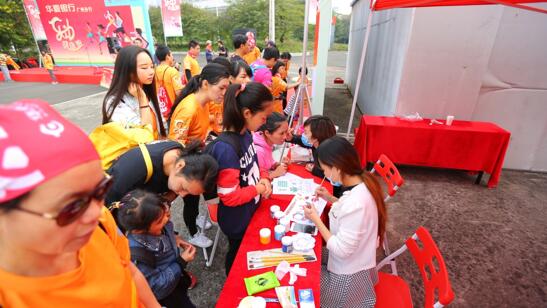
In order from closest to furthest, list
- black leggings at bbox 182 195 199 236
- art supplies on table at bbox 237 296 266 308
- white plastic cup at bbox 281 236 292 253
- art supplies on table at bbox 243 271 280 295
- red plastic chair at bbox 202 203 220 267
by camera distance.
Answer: art supplies on table at bbox 237 296 266 308 → art supplies on table at bbox 243 271 280 295 → white plastic cup at bbox 281 236 292 253 → red plastic chair at bbox 202 203 220 267 → black leggings at bbox 182 195 199 236

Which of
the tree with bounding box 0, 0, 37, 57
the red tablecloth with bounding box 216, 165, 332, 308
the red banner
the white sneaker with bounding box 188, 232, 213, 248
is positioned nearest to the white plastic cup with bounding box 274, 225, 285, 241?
the red tablecloth with bounding box 216, 165, 332, 308

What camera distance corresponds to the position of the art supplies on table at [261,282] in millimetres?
1280

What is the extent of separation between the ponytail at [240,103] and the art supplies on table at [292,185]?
740mm

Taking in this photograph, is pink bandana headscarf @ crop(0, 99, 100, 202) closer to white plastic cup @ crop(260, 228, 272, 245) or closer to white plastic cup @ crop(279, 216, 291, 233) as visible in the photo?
white plastic cup @ crop(260, 228, 272, 245)

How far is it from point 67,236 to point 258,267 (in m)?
1.00

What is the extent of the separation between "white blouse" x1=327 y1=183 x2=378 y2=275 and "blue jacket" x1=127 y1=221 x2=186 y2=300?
90cm

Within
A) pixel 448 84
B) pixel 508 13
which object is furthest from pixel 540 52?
pixel 448 84

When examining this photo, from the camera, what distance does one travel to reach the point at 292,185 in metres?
2.29

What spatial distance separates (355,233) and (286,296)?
0.48m

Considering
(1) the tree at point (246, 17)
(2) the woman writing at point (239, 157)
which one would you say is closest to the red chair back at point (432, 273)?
(2) the woman writing at point (239, 157)

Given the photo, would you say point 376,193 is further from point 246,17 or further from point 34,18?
point 246,17

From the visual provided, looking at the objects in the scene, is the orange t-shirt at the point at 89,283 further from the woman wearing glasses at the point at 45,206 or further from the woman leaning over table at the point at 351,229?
the woman leaning over table at the point at 351,229

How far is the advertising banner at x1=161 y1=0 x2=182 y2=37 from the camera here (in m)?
11.5

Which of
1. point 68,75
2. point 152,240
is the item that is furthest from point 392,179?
point 68,75
